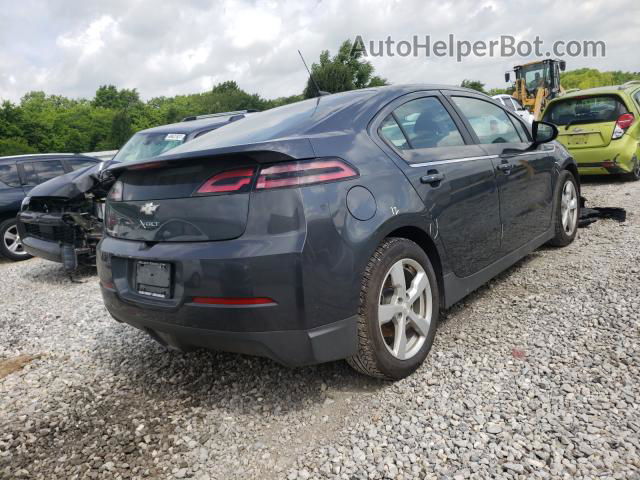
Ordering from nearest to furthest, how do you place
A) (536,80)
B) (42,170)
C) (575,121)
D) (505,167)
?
(505,167), (42,170), (575,121), (536,80)

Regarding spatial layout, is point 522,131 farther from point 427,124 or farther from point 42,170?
point 42,170

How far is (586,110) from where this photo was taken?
859 centimetres

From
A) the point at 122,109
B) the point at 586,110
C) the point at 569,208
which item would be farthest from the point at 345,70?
the point at 569,208

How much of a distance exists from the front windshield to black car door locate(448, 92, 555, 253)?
380 cm

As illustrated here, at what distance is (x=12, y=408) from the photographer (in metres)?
2.90

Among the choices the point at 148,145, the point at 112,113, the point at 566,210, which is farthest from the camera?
the point at 112,113

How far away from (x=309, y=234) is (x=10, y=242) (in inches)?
292

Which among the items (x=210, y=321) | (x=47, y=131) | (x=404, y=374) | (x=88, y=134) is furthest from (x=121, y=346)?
(x=88, y=134)

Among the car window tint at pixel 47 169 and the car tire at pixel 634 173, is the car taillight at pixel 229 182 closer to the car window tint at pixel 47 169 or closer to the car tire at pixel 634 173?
the car window tint at pixel 47 169

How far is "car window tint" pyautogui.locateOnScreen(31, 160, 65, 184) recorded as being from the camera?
8.32 metres

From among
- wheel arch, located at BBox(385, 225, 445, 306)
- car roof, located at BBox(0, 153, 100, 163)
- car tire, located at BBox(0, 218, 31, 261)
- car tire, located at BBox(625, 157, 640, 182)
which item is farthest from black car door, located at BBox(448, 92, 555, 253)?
car tire, located at BBox(0, 218, 31, 261)

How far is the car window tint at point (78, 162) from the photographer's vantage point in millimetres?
8719

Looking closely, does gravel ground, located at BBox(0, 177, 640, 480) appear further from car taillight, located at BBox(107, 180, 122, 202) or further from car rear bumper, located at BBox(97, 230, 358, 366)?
car taillight, located at BBox(107, 180, 122, 202)

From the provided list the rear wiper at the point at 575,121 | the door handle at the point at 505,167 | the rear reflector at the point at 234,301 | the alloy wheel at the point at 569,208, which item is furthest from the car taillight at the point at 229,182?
the rear wiper at the point at 575,121
